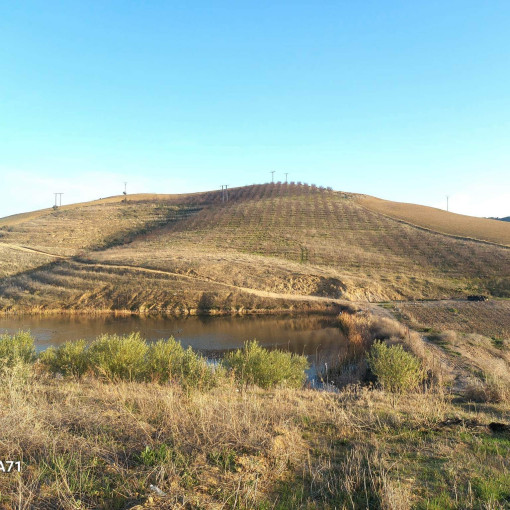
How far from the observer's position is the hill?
124 ft

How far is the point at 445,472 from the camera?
4.84 m

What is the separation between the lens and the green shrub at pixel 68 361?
12.3 meters

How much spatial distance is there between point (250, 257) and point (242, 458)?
1682 inches

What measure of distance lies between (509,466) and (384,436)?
1.73 m

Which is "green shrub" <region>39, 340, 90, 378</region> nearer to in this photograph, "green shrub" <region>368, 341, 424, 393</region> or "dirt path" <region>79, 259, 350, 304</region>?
"green shrub" <region>368, 341, 424, 393</region>

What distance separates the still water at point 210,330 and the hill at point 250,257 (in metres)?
3.16

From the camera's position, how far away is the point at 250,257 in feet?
155

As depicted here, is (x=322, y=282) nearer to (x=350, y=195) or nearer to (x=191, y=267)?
(x=191, y=267)

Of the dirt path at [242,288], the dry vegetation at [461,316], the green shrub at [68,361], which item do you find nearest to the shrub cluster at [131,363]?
the green shrub at [68,361]

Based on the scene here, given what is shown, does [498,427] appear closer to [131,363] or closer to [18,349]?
[131,363]

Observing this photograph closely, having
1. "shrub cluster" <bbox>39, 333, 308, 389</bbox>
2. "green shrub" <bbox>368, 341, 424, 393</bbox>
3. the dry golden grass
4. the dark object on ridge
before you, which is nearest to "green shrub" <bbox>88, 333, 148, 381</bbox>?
"shrub cluster" <bbox>39, 333, 308, 389</bbox>

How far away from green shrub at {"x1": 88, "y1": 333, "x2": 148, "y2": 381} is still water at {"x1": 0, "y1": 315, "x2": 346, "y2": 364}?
9867mm

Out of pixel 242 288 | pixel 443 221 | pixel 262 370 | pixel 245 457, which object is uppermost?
pixel 443 221

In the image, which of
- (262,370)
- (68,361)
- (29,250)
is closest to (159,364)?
(262,370)
